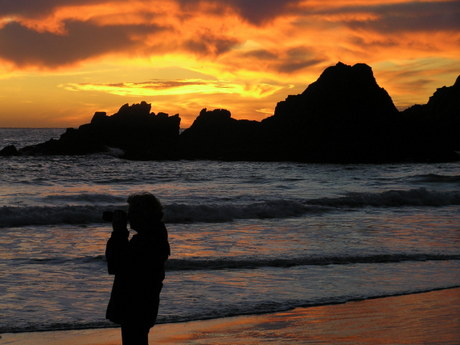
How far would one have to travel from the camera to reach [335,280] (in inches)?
439

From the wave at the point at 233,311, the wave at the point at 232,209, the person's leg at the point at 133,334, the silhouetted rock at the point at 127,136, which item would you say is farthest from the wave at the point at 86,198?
the silhouetted rock at the point at 127,136

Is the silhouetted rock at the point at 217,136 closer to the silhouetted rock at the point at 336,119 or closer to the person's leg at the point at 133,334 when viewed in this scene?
the silhouetted rock at the point at 336,119

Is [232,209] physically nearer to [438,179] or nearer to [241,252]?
[241,252]

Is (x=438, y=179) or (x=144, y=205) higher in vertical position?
(x=144, y=205)

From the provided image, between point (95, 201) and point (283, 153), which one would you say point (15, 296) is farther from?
point (283, 153)

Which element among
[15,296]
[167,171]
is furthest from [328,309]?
[167,171]

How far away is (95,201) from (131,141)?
4603 cm

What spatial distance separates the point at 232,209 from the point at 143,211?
18.6 metres

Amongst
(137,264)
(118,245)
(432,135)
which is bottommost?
(137,264)

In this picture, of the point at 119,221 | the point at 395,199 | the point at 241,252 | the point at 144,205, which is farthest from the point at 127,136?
the point at 119,221

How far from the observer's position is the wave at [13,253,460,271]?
1236 cm

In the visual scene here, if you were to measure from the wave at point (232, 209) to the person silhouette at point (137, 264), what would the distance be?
14.9 m

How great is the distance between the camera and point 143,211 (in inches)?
183

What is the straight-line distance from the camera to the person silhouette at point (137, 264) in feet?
15.2
